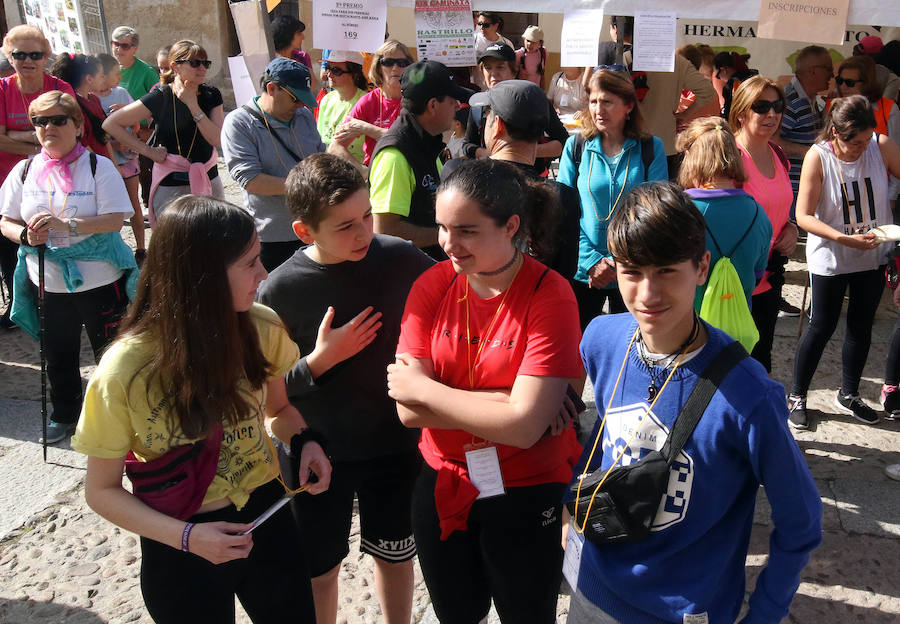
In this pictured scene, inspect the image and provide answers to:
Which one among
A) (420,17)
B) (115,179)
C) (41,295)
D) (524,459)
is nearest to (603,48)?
(420,17)

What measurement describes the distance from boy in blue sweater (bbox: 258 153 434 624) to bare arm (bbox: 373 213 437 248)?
2.99ft

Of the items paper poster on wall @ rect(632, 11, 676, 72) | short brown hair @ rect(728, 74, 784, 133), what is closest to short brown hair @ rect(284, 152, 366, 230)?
short brown hair @ rect(728, 74, 784, 133)

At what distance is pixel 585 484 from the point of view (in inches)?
75.8

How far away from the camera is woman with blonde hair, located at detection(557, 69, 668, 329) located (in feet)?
12.9

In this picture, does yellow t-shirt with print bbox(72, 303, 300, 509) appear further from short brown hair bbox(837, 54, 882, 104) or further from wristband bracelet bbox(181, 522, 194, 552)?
short brown hair bbox(837, 54, 882, 104)

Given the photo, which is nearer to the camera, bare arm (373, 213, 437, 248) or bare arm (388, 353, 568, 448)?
bare arm (388, 353, 568, 448)

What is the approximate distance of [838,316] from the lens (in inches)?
173

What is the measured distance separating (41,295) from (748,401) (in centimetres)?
399

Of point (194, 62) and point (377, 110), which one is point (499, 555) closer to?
point (377, 110)

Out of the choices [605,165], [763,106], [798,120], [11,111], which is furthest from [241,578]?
[798,120]

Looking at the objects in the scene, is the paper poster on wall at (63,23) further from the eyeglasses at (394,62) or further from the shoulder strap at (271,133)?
the shoulder strap at (271,133)

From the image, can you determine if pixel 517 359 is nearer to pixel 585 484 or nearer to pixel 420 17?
pixel 585 484

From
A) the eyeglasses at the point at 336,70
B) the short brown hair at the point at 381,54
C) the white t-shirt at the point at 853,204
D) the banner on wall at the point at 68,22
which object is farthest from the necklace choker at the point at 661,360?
the banner on wall at the point at 68,22

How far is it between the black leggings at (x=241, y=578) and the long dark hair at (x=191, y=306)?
329mm
